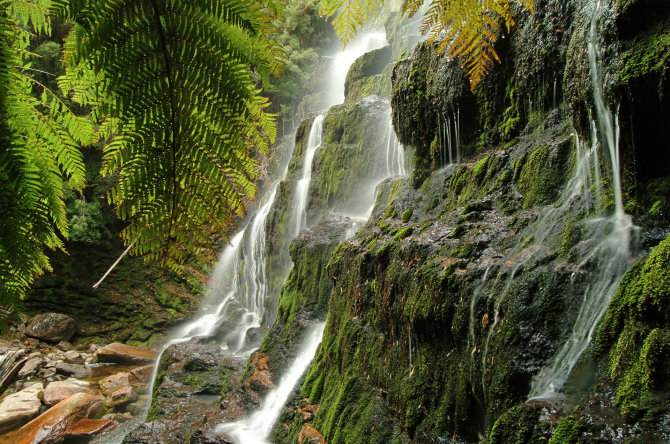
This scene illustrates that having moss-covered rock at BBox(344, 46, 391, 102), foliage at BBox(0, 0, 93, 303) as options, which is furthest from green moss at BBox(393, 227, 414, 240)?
moss-covered rock at BBox(344, 46, 391, 102)

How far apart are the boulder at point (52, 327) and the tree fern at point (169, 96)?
13.9 meters

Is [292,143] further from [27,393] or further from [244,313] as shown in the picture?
[27,393]

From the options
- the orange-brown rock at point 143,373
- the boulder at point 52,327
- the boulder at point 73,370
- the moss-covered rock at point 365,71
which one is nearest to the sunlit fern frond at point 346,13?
the orange-brown rock at point 143,373

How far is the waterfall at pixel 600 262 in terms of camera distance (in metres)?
2.89

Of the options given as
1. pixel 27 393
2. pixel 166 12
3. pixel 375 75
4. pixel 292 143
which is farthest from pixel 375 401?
pixel 292 143

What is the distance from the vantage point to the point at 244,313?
1262cm

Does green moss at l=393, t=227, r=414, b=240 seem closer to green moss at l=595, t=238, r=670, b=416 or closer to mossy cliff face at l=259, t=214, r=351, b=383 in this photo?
green moss at l=595, t=238, r=670, b=416

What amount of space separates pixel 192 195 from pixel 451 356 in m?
3.39

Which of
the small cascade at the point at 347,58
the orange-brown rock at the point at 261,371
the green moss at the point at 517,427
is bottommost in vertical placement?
the orange-brown rock at the point at 261,371

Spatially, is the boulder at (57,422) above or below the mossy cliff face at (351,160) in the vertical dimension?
below

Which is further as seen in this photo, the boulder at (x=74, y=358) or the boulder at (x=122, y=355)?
the boulder at (x=122, y=355)

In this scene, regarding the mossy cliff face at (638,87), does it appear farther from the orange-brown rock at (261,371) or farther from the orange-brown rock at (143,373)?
the orange-brown rock at (143,373)

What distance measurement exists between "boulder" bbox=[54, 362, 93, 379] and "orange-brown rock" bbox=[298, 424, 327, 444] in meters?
7.93

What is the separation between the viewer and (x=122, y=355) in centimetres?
1174
